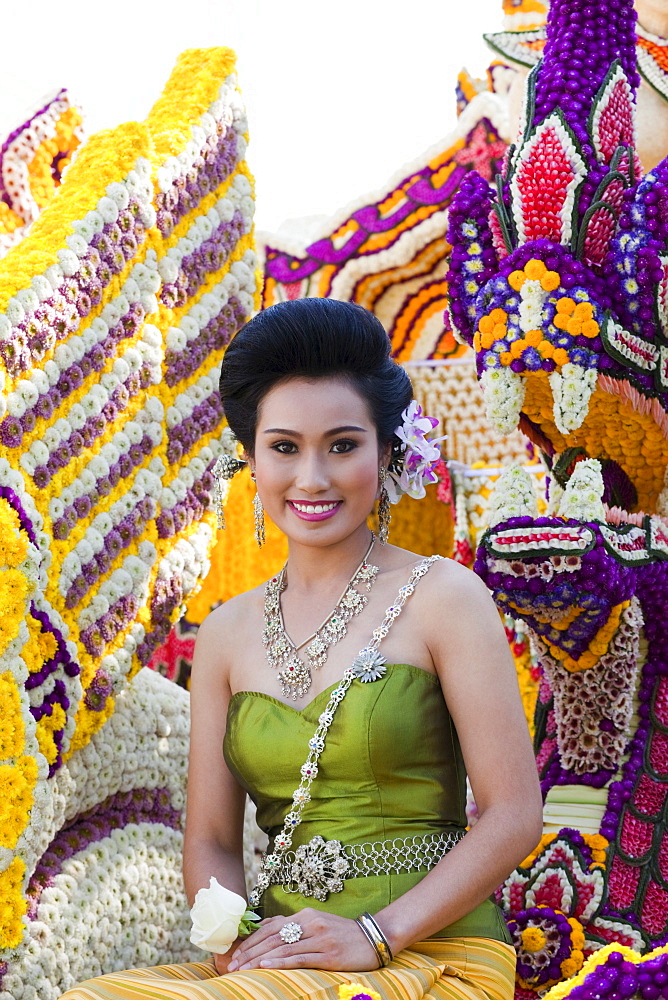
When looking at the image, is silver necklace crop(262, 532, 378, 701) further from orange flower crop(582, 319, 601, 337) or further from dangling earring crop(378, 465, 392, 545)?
orange flower crop(582, 319, 601, 337)

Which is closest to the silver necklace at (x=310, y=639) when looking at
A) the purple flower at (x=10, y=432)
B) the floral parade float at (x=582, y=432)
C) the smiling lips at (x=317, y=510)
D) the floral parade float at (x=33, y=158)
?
the smiling lips at (x=317, y=510)

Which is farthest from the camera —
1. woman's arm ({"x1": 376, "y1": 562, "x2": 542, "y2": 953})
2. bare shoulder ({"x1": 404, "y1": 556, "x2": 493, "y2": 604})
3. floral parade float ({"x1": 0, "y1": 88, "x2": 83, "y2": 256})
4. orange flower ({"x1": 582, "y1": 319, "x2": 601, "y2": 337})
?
floral parade float ({"x1": 0, "y1": 88, "x2": 83, "y2": 256})

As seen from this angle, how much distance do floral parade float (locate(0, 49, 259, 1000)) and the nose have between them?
39cm

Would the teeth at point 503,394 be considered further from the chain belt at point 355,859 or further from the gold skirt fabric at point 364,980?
the gold skirt fabric at point 364,980

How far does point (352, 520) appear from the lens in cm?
160

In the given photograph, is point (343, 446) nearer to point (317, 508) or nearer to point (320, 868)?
point (317, 508)

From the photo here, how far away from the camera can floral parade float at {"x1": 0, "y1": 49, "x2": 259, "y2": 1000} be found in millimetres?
1687

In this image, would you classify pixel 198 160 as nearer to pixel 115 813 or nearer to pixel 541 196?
pixel 541 196

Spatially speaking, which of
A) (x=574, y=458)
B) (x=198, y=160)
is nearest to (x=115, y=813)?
(x=574, y=458)

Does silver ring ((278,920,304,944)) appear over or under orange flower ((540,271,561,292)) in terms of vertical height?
under

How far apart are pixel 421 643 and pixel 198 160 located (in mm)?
954

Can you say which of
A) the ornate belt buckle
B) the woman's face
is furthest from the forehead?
the ornate belt buckle

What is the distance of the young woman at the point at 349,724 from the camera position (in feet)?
4.73

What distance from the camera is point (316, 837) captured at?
1525mm
